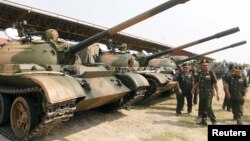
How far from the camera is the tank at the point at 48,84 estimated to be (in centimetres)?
577

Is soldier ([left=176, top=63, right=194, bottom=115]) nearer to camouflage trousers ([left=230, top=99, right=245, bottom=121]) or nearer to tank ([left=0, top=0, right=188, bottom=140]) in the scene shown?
tank ([left=0, top=0, right=188, bottom=140])

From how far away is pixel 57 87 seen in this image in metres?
5.68

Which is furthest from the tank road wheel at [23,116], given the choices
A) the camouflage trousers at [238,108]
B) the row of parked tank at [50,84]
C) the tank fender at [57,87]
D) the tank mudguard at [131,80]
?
the camouflage trousers at [238,108]

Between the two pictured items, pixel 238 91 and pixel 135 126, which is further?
pixel 238 91

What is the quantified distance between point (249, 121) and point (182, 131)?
2.70m

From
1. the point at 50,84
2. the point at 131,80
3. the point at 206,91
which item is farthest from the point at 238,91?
the point at 50,84

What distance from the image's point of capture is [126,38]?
32000 mm

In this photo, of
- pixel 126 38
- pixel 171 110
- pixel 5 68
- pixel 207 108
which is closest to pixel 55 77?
pixel 5 68

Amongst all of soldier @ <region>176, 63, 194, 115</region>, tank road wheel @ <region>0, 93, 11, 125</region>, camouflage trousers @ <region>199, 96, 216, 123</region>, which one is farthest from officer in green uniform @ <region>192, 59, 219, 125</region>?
tank road wheel @ <region>0, 93, 11, 125</region>

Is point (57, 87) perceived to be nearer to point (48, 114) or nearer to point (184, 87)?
point (48, 114)

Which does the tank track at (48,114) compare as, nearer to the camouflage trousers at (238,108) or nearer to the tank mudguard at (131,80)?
the tank mudguard at (131,80)

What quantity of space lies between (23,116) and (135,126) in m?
2.88

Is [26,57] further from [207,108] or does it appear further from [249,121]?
[249,121]

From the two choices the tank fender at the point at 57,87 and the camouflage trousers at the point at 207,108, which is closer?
the tank fender at the point at 57,87
